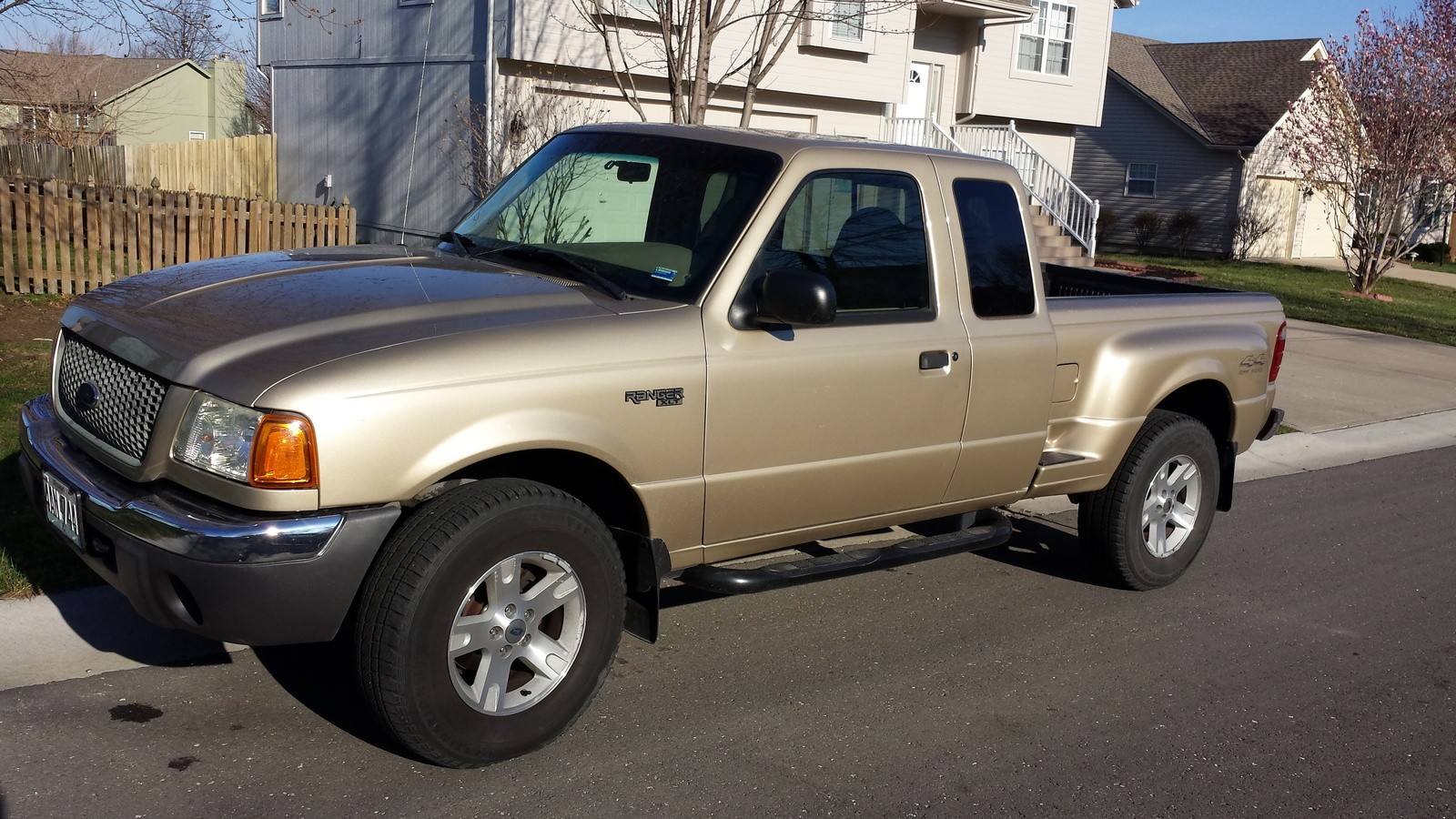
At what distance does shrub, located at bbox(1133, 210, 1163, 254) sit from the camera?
34969 mm

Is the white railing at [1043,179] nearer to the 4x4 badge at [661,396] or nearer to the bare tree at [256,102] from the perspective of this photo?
the 4x4 badge at [661,396]

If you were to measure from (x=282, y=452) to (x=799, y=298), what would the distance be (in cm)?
171

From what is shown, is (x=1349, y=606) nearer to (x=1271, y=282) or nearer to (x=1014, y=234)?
(x=1014, y=234)

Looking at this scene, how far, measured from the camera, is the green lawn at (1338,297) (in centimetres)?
1989

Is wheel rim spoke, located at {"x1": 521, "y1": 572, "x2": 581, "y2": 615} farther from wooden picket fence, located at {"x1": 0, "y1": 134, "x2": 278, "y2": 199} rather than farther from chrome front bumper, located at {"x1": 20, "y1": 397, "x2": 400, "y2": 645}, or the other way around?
wooden picket fence, located at {"x1": 0, "y1": 134, "x2": 278, "y2": 199}

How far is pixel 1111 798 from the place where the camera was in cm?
418

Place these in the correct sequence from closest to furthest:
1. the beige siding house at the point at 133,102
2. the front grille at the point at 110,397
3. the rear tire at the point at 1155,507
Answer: the front grille at the point at 110,397 < the rear tire at the point at 1155,507 < the beige siding house at the point at 133,102

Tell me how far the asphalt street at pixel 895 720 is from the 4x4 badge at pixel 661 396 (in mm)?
1164

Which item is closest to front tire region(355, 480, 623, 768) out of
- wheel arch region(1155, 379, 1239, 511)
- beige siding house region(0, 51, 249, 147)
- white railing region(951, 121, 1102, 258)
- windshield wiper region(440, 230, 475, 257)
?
windshield wiper region(440, 230, 475, 257)

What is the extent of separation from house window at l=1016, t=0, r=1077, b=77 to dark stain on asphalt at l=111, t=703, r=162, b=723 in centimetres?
→ 2380

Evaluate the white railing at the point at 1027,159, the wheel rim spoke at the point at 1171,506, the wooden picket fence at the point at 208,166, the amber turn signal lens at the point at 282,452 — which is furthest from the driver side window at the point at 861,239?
the wooden picket fence at the point at 208,166

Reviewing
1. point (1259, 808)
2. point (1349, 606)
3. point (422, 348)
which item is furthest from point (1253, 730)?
point (422, 348)

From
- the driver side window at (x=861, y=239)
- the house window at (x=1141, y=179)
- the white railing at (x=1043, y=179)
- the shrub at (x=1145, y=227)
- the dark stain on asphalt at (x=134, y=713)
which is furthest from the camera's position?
the house window at (x=1141, y=179)

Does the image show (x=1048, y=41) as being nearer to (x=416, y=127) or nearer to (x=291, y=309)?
(x=416, y=127)
